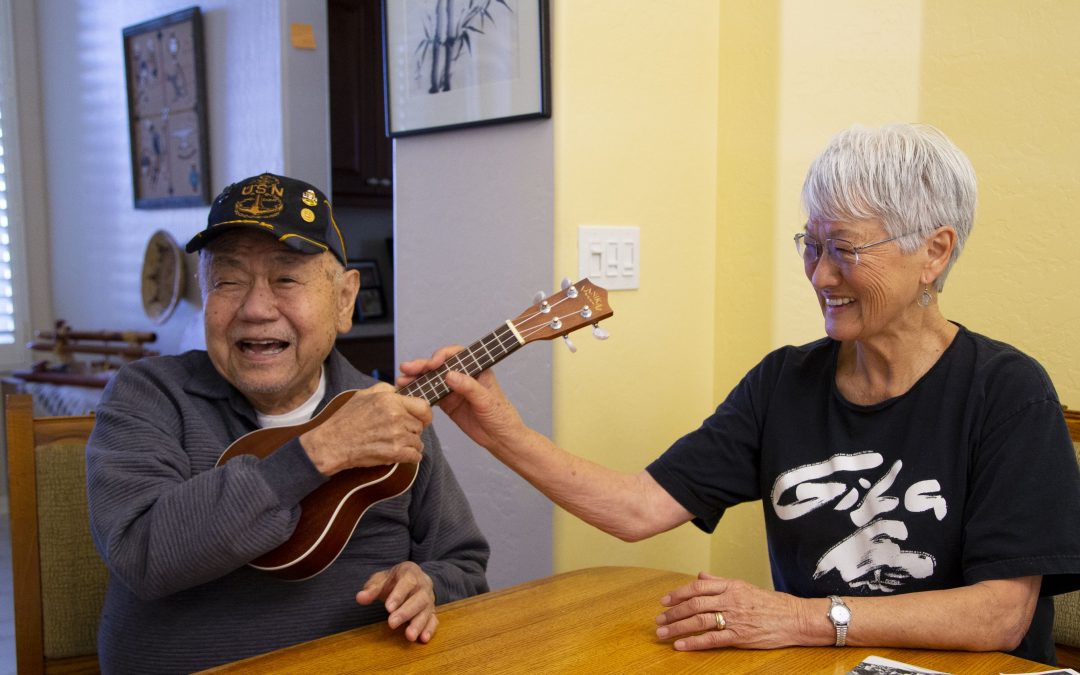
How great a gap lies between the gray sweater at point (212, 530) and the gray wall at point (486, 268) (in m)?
0.57

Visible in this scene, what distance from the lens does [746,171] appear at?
7.68 feet

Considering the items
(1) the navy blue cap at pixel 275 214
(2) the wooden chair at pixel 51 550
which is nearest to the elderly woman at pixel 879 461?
(1) the navy blue cap at pixel 275 214

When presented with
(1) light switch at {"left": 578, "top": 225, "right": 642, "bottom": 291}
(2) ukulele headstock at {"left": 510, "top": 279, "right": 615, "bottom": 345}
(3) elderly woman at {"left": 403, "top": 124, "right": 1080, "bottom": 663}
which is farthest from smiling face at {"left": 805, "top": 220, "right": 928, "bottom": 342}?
(1) light switch at {"left": 578, "top": 225, "right": 642, "bottom": 291}

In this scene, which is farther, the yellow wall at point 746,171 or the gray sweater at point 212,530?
the yellow wall at point 746,171

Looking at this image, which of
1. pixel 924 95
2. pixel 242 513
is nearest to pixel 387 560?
pixel 242 513

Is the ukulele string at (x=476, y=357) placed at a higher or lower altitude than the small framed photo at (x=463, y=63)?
lower

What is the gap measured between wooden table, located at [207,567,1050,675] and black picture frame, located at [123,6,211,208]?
10.6 ft

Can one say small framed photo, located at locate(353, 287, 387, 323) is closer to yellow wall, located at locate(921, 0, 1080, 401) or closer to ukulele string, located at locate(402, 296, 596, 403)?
yellow wall, located at locate(921, 0, 1080, 401)

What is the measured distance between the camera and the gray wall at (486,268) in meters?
2.12

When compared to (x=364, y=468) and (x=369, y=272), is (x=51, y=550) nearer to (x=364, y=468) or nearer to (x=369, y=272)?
(x=364, y=468)

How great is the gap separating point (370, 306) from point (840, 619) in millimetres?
3292

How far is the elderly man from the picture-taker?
125cm

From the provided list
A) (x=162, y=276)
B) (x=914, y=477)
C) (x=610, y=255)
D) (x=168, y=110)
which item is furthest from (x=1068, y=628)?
(x=168, y=110)

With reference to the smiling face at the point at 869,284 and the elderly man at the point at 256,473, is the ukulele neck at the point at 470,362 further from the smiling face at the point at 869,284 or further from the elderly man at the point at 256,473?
the smiling face at the point at 869,284
